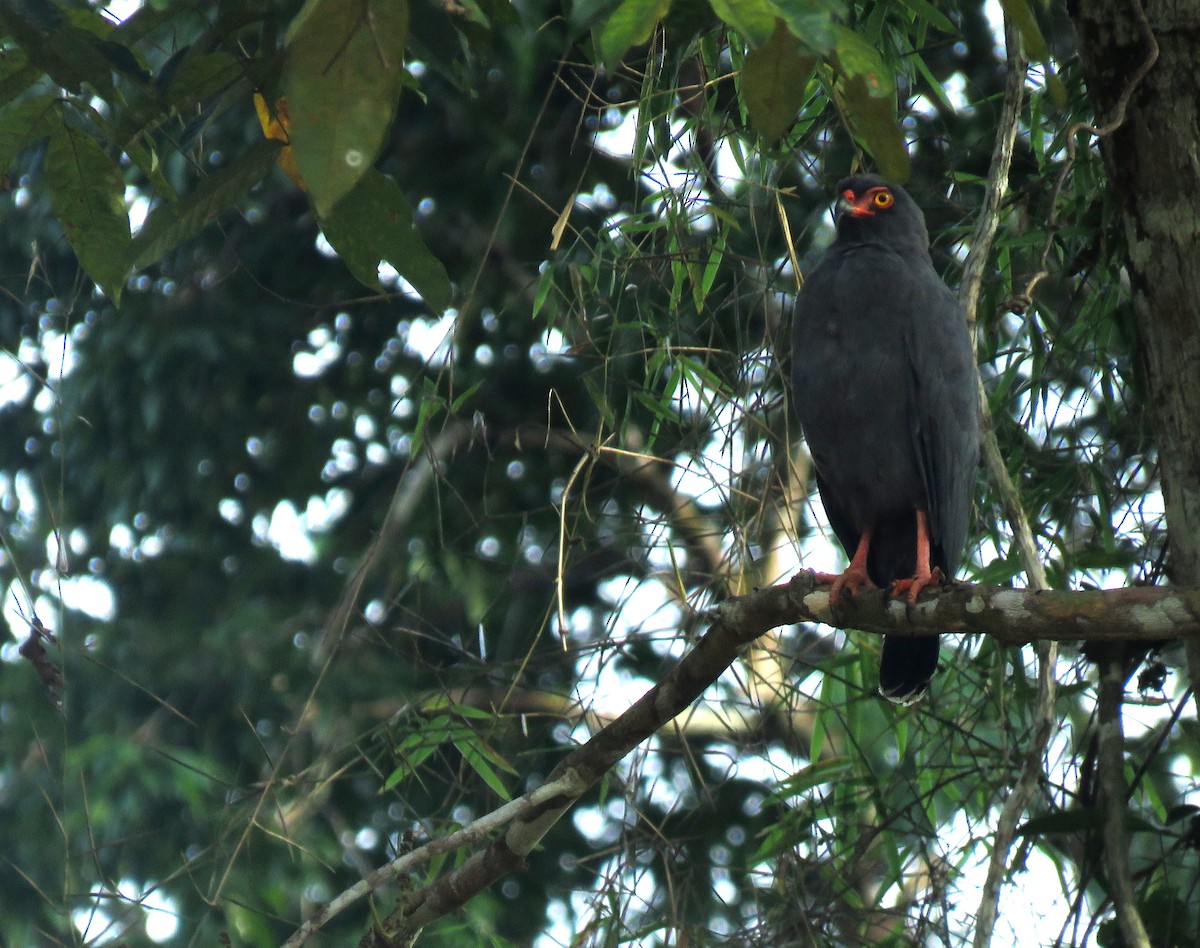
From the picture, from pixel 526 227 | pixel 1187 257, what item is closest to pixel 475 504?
pixel 526 227

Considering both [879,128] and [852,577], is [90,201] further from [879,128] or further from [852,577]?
[852,577]

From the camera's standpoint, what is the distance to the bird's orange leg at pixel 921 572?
2.67 m

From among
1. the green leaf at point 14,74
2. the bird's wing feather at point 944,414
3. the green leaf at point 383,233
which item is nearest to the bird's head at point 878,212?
the bird's wing feather at point 944,414

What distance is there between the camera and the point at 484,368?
18.9 feet

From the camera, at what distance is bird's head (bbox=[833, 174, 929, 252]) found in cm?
359

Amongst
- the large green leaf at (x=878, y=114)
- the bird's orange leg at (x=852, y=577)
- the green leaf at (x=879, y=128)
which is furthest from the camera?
the bird's orange leg at (x=852, y=577)

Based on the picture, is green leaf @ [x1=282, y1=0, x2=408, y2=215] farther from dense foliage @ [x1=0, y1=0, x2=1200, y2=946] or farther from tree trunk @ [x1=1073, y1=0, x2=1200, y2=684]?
tree trunk @ [x1=1073, y1=0, x2=1200, y2=684]

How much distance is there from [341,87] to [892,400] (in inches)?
90.4

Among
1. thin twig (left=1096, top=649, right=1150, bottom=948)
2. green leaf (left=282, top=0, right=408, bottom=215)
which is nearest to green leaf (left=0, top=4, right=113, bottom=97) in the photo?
green leaf (left=282, top=0, right=408, bottom=215)

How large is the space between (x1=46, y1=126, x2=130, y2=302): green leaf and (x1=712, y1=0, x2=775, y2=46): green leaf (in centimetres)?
108

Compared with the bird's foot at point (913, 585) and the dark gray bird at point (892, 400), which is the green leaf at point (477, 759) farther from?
the bird's foot at point (913, 585)

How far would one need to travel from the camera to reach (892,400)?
332 centimetres

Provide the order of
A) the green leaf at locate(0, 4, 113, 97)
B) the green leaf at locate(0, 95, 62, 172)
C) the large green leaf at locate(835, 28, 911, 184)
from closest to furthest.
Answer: the large green leaf at locate(835, 28, 911, 184)
the green leaf at locate(0, 4, 113, 97)
the green leaf at locate(0, 95, 62, 172)

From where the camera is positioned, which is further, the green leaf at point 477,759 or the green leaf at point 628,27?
the green leaf at point 477,759
